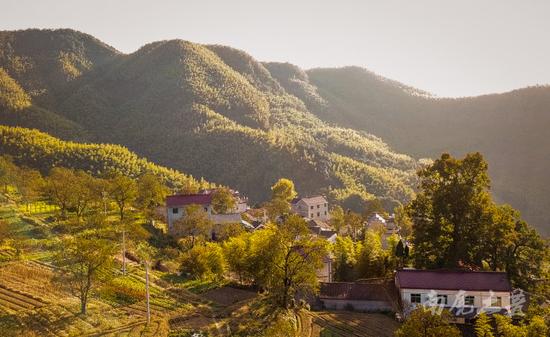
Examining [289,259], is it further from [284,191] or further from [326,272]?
[284,191]

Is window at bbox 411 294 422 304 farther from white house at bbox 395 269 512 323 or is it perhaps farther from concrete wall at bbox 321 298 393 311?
concrete wall at bbox 321 298 393 311

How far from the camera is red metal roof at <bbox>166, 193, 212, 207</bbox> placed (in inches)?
2980

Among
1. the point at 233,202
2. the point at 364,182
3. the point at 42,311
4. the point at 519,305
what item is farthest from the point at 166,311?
the point at 364,182

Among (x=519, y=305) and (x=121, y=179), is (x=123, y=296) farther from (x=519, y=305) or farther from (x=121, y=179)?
(x=519, y=305)

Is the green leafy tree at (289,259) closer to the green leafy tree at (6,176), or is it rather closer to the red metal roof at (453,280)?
the red metal roof at (453,280)

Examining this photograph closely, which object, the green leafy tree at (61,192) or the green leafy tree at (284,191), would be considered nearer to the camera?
the green leafy tree at (61,192)

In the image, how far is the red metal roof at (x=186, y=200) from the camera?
75.7 metres

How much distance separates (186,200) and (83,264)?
34643 mm

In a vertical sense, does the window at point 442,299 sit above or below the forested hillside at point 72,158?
below

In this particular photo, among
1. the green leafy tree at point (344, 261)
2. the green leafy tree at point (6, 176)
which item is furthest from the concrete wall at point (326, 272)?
the green leafy tree at point (6, 176)

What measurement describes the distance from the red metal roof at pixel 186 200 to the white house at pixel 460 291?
36880mm

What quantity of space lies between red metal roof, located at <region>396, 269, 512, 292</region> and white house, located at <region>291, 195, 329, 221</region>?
68.0m

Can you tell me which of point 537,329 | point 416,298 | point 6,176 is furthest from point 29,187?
point 537,329

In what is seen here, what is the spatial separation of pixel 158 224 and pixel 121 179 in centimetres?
1045
